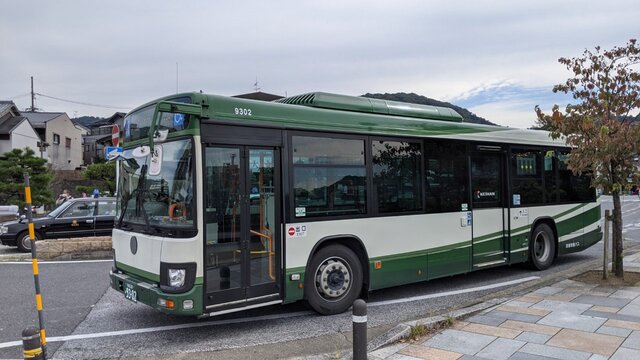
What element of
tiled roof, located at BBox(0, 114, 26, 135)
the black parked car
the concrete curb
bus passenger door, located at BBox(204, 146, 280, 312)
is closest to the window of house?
bus passenger door, located at BBox(204, 146, 280, 312)

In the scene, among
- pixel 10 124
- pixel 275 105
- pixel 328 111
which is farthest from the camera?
pixel 10 124

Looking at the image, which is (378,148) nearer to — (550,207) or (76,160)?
(550,207)

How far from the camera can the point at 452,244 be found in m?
8.00

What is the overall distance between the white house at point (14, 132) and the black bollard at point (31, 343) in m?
34.7

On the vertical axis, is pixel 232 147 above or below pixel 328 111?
below

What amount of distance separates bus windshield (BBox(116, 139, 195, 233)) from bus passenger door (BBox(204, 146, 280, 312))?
0.21 m

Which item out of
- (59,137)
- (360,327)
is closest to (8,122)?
(59,137)

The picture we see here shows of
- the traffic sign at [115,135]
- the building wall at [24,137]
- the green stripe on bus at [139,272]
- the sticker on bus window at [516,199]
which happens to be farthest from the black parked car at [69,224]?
the building wall at [24,137]

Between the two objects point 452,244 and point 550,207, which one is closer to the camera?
point 452,244

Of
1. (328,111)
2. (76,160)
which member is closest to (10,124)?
(76,160)

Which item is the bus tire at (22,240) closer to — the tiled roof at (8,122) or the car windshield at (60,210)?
the car windshield at (60,210)

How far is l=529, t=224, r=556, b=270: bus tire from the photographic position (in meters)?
9.58

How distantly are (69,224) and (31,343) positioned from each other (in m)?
10.8

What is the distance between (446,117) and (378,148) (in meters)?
2.06
